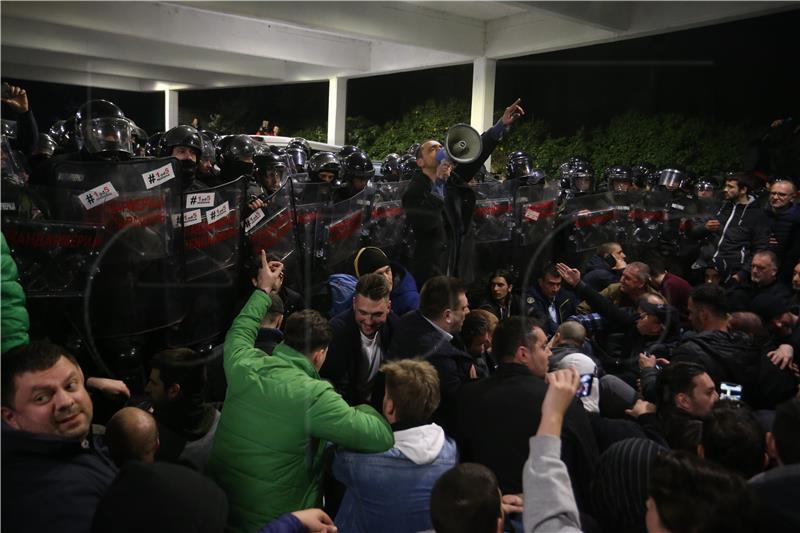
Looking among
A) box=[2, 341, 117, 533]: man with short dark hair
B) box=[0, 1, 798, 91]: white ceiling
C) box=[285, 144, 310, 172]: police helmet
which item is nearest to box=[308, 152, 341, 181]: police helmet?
box=[285, 144, 310, 172]: police helmet

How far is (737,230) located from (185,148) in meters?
5.02

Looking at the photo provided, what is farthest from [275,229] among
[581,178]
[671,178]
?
[671,178]

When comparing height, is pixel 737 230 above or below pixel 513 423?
above

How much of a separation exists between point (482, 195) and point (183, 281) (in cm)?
376

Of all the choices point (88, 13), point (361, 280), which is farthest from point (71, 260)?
point (88, 13)

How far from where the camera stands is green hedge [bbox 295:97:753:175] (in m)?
11.1

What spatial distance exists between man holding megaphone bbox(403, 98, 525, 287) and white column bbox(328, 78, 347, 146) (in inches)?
415

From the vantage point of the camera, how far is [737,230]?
7.06 m

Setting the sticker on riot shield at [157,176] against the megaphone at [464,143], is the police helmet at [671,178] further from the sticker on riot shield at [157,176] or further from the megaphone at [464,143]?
the sticker on riot shield at [157,176]

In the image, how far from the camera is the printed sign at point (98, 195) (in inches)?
159

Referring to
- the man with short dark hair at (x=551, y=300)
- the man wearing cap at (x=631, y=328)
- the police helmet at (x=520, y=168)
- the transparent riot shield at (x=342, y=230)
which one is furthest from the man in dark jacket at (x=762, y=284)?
the police helmet at (x=520, y=168)

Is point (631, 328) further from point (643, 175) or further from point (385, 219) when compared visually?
point (643, 175)

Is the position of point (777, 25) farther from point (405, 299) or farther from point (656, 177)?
point (405, 299)

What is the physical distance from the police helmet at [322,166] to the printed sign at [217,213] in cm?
235
